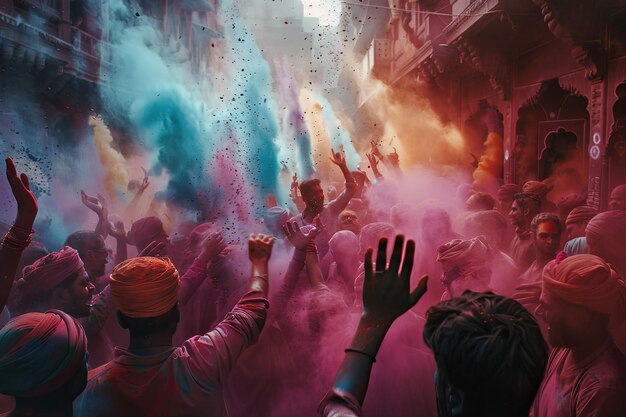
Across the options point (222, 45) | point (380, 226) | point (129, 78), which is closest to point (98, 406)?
point (380, 226)

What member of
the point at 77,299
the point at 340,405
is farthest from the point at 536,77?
the point at 340,405

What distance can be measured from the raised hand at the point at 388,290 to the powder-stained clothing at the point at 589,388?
2.99ft

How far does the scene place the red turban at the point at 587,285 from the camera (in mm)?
1785

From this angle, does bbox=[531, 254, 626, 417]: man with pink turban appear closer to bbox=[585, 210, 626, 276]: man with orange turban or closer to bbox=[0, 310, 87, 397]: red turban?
bbox=[585, 210, 626, 276]: man with orange turban

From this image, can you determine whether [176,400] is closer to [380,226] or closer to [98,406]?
[98,406]

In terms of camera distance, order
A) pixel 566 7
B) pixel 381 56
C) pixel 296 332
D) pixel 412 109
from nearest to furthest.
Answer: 1. pixel 296 332
2. pixel 566 7
3. pixel 412 109
4. pixel 381 56

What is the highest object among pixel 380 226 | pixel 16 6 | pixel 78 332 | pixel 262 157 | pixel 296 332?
pixel 16 6

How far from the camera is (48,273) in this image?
2381mm

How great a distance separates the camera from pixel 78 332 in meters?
1.66

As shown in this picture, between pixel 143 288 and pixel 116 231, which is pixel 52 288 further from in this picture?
pixel 116 231

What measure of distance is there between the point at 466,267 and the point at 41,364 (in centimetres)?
200

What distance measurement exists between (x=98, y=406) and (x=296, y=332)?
49.4 inches

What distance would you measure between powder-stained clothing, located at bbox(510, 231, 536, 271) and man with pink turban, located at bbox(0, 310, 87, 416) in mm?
3339

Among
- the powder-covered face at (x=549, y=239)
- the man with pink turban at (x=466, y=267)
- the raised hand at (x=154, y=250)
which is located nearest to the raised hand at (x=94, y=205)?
the raised hand at (x=154, y=250)
